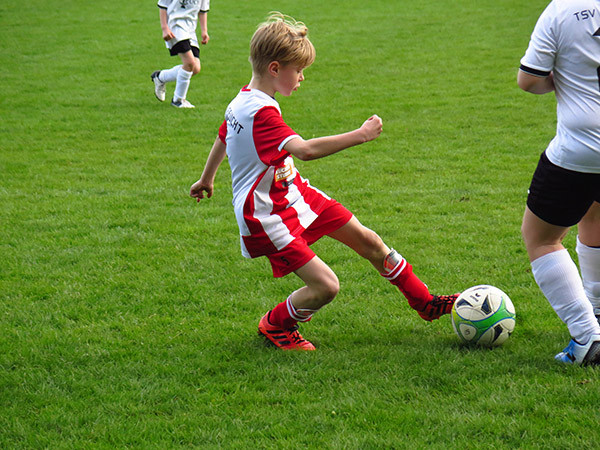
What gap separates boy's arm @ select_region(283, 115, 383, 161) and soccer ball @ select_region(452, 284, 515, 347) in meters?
1.29

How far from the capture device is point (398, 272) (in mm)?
4602

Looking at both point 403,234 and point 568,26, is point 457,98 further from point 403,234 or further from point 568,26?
point 568,26

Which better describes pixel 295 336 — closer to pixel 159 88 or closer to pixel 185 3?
pixel 185 3

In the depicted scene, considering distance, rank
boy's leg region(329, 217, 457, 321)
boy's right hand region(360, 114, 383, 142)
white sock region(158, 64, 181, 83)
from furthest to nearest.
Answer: white sock region(158, 64, 181, 83)
boy's leg region(329, 217, 457, 321)
boy's right hand region(360, 114, 383, 142)

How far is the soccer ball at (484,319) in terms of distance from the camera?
4.23 m

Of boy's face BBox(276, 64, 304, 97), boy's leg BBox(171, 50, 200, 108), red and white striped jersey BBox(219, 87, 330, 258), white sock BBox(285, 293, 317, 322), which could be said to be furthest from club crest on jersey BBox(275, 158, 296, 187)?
boy's leg BBox(171, 50, 200, 108)

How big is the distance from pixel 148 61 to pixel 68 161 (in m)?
7.38

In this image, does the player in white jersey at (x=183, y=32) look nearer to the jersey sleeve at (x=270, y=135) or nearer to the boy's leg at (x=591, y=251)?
the jersey sleeve at (x=270, y=135)

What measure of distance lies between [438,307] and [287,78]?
1703mm

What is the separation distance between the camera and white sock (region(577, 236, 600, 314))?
4.19 metres

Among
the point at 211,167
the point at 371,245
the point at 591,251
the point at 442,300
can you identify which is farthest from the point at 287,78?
the point at 591,251

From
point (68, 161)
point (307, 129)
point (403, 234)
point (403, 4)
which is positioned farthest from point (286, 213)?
point (403, 4)

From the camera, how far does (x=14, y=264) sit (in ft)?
19.3

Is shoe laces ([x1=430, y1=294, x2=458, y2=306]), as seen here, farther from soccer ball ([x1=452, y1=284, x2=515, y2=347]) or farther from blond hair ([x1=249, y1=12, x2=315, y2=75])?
blond hair ([x1=249, y1=12, x2=315, y2=75])
